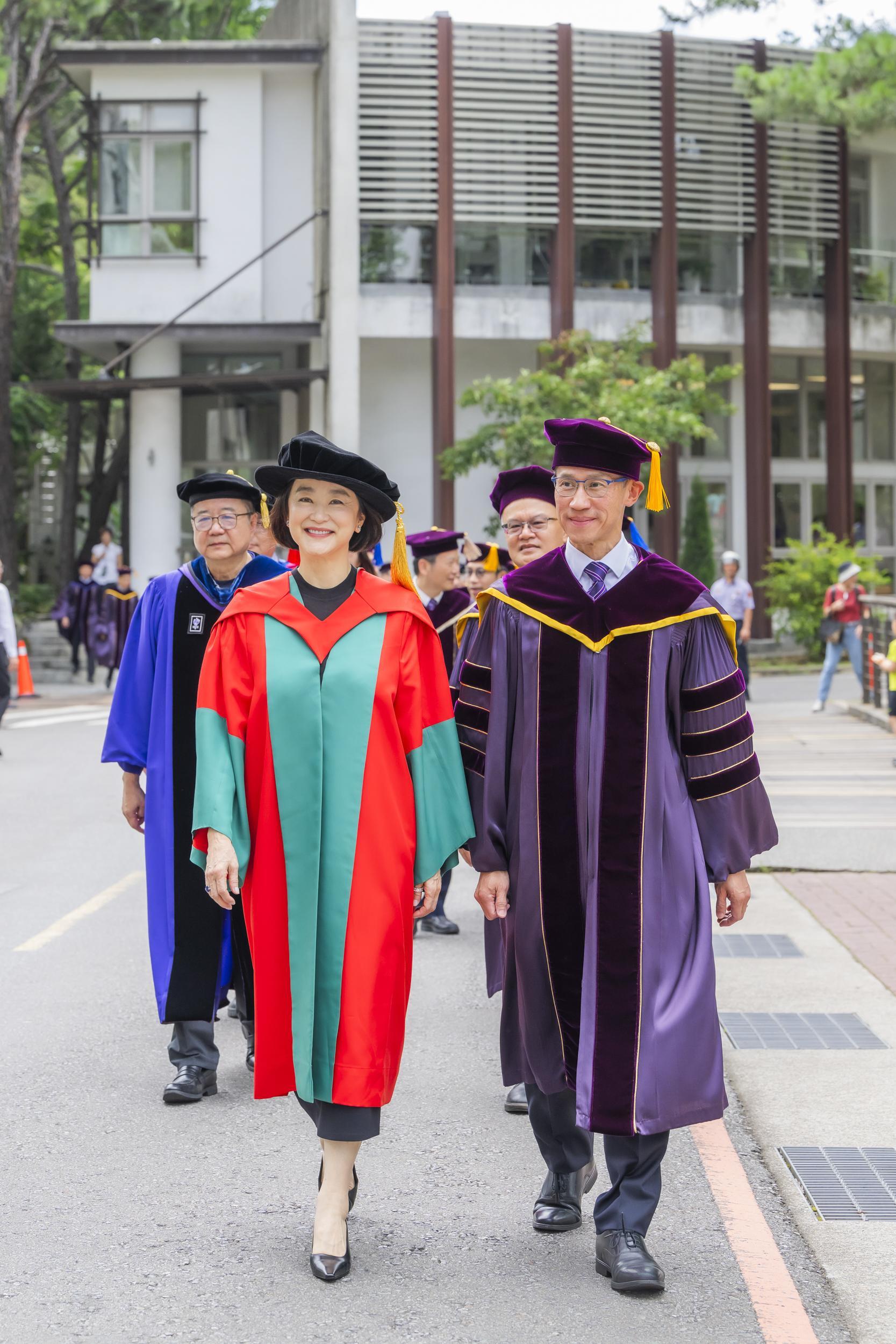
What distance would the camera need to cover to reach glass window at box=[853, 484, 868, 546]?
33.3 metres

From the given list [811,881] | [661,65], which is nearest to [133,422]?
[661,65]

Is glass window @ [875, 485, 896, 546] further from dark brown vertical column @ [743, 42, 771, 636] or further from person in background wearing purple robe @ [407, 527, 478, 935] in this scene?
person in background wearing purple robe @ [407, 527, 478, 935]

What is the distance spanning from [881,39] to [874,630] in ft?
37.7

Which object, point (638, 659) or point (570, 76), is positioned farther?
point (570, 76)

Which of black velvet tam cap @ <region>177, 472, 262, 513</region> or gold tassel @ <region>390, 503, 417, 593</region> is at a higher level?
black velvet tam cap @ <region>177, 472, 262, 513</region>

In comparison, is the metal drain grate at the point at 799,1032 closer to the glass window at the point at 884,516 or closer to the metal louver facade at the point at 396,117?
the metal louver facade at the point at 396,117

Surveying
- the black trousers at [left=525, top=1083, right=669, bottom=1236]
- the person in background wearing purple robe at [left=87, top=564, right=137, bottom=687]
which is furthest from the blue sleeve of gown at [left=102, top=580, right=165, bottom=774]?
the person in background wearing purple robe at [left=87, top=564, right=137, bottom=687]

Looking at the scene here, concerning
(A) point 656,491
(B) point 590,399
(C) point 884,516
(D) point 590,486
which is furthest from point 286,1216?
(C) point 884,516

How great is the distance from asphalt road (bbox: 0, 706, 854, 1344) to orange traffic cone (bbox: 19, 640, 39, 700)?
16.1 metres

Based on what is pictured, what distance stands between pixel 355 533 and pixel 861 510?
30.7 meters

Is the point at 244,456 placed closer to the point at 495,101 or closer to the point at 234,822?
the point at 495,101

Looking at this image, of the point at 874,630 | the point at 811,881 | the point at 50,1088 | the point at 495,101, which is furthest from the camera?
the point at 495,101

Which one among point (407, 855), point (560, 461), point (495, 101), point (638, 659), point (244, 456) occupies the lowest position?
point (407, 855)

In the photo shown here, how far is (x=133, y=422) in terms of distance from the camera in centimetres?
→ 2838
